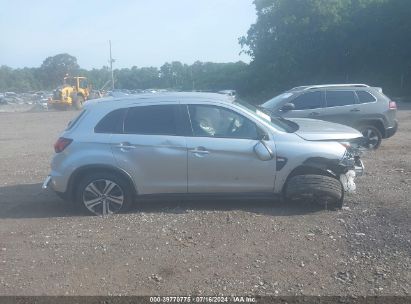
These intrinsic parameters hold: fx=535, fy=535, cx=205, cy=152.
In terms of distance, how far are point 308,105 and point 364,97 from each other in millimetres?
1390

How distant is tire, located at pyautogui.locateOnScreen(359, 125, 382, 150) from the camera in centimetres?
1293

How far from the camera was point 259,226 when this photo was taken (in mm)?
6531

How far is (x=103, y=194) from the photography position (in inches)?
293

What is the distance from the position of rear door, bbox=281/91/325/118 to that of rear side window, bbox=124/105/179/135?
19.3 ft

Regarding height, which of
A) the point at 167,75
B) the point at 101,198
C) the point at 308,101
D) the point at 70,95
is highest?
the point at 167,75

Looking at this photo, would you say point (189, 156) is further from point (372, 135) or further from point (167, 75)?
point (167, 75)

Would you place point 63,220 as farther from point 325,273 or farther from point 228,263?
point 325,273

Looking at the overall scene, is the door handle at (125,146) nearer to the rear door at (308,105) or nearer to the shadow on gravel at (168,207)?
the shadow on gravel at (168,207)

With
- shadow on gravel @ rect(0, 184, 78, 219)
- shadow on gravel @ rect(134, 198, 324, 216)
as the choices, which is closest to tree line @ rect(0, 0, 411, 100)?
shadow on gravel @ rect(0, 184, 78, 219)

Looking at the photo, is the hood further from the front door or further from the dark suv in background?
the dark suv in background

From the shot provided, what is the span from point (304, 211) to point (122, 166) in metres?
2.55

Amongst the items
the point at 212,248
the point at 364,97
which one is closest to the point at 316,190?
the point at 212,248

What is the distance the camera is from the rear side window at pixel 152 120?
24.4 feet

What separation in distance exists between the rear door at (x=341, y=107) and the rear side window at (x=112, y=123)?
676cm
